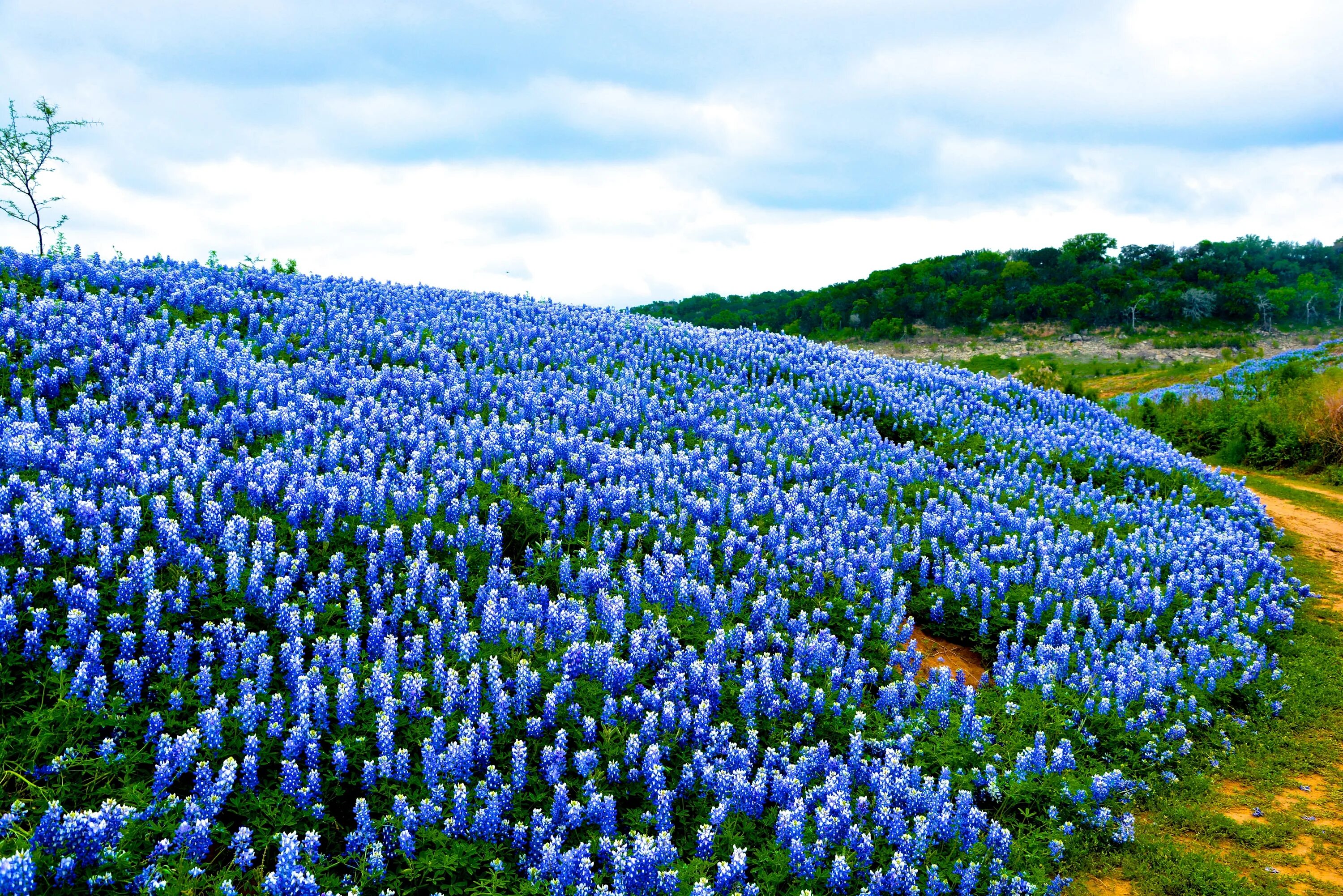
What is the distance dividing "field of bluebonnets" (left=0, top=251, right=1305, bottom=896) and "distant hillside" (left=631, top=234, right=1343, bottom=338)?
58403mm

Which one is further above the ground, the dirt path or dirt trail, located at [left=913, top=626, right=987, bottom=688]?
the dirt path

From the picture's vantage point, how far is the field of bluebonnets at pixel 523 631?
497 cm

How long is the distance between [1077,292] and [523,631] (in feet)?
287

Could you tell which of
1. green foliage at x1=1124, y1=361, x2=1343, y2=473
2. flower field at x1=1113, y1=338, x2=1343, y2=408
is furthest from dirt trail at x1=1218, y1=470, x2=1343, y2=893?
flower field at x1=1113, y1=338, x2=1343, y2=408

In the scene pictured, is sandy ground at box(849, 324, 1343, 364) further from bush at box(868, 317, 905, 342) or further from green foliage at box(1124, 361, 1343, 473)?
green foliage at box(1124, 361, 1343, 473)

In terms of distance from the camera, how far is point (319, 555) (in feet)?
22.8

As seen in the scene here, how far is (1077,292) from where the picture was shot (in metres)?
82.6

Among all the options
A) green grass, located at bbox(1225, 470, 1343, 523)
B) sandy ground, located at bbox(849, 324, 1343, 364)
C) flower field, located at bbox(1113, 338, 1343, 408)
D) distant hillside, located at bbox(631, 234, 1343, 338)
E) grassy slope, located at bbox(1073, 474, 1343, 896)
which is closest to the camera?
grassy slope, located at bbox(1073, 474, 1343, 896)

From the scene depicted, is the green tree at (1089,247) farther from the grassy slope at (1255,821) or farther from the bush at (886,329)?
the grassy slope at (1255,821)

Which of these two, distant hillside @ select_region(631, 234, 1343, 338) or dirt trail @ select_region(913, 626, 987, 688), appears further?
distant hillside @ select_region(631, 234, 1343, 338)

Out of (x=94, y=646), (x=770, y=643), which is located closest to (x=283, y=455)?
(x=94, y=646)

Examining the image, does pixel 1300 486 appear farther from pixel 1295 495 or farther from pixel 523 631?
pixel 523 631

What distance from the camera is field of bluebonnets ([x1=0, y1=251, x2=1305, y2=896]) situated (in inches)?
196

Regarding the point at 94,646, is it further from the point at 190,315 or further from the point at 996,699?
the point at 190,315
